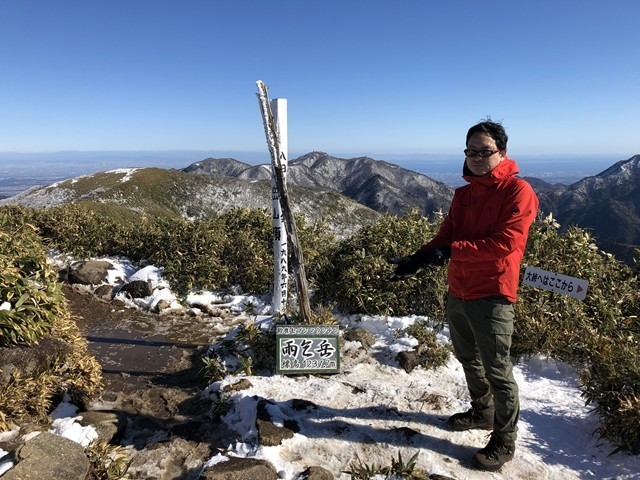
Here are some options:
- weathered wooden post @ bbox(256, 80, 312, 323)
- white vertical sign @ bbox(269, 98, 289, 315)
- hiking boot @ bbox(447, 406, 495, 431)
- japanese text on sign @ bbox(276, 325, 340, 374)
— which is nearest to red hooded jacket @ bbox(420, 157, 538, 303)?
hiking boot @ bbox(447, 406, 495, 431)

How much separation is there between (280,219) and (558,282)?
3.81m

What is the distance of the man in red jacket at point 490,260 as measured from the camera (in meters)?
3.06

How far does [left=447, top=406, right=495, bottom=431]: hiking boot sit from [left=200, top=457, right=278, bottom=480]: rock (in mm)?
1742

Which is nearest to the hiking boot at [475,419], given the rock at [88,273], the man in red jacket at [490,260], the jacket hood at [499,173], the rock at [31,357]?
the man in red jacket at [490,260]

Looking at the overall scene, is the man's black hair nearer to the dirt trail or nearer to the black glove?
the black glove

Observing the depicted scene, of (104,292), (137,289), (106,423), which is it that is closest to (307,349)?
(106,423)

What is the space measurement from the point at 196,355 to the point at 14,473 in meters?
3.31

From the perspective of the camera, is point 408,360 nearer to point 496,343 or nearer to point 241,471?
point 496,343

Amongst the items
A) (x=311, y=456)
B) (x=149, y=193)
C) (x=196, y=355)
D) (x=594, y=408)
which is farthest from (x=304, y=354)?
(x=149, y=193)

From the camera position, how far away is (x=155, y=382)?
538 cm

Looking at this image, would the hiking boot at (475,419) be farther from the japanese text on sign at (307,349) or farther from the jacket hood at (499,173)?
the jacket hood at (499,173)

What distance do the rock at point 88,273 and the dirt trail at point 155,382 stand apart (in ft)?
0.84

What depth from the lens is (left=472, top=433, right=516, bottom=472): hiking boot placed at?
11.3 feet

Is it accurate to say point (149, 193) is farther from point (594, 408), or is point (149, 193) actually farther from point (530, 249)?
point (594, 408)
